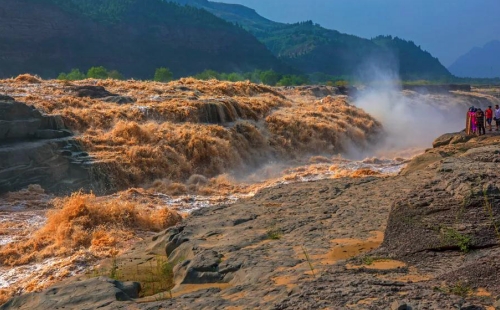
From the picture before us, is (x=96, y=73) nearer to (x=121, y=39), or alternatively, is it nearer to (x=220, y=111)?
(x=220, y=111)

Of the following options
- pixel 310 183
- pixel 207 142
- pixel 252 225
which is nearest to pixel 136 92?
pixel 207 142

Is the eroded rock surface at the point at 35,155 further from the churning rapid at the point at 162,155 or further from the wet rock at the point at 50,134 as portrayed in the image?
the churning rapid at the point at 162,155

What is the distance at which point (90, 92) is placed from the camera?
21.1 m

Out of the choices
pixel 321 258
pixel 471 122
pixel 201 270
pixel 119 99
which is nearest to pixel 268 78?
pixel 119 99

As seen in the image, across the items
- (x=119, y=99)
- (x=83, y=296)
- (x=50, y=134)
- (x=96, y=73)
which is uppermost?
(x=96, y=73)

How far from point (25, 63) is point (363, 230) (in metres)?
65.3

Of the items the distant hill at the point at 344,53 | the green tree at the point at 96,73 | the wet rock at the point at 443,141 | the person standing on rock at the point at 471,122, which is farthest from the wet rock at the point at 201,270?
the distant hill at the point at 344,53

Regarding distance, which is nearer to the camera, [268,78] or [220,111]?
[220,111]

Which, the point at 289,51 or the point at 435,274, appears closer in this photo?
the point at 435,274

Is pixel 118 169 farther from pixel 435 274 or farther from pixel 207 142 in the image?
pixel 435 274

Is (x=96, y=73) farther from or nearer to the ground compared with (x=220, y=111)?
farther from the ground

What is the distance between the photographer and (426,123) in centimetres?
3591

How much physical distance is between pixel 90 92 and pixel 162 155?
6053 millimetres

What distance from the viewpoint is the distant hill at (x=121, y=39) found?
66.8 m
